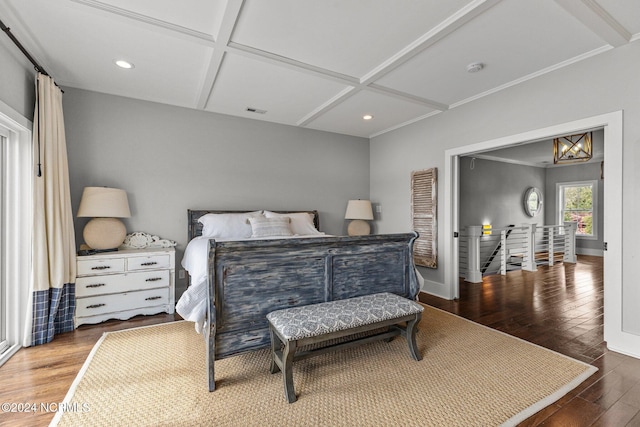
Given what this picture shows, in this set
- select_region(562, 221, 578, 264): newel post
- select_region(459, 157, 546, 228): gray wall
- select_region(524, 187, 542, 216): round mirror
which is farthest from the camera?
select_region(524, 187, 542, 216): round mirror

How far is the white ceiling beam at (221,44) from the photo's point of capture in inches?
81.8

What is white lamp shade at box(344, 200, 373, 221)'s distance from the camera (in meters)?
5.00

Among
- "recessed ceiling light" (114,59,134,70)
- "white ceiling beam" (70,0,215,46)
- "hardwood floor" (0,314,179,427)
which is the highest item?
"recessed ceiling light" (114,59,134,70)

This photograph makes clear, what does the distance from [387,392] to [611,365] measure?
73.1 inches

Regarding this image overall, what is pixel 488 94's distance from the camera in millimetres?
3527

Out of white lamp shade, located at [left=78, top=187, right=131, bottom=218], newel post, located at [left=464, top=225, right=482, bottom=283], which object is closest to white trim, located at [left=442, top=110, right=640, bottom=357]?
newel post, located at [left=464, top=225, right=482, bottom=283]

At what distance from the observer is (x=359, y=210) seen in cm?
500

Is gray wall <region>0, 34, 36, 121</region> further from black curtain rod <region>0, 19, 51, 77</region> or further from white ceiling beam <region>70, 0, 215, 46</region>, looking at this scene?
white ceiling beam <region>70, 0, 215, 46</region>

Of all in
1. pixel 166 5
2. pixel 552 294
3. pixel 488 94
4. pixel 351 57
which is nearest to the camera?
pixel 166 5

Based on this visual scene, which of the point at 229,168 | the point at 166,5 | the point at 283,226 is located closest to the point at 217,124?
the point at 229,168

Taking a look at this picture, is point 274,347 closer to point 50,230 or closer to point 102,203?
point 50,230

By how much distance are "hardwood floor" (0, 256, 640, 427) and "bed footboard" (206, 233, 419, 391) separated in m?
1.09

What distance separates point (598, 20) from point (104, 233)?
496 centimetres

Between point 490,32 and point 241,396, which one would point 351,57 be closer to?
point 490,32
